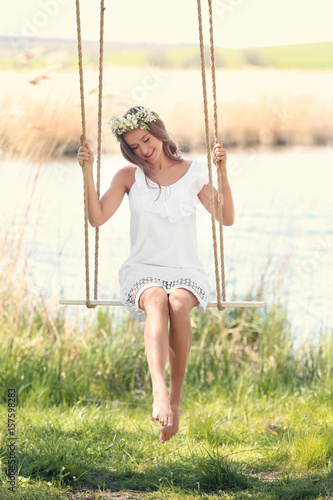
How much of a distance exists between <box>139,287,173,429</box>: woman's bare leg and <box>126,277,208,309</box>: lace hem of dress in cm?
6

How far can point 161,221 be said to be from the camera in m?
3.24

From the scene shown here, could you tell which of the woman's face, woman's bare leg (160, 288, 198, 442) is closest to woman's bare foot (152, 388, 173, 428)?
woman's bare leg (160, 288, 198, 442)

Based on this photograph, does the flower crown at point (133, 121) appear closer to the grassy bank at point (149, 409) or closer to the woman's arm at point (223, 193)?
the woman's arm at point (223, 193)

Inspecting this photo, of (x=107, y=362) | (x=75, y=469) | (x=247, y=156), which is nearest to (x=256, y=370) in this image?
(x=107, y=362)

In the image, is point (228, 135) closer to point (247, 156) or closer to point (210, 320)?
point (247, 156)

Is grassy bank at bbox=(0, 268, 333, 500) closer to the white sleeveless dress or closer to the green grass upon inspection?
the white sleeveless dress

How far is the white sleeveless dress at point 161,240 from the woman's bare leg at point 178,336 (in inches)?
4.8

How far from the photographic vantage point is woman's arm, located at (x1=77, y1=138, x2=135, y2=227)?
3156mm

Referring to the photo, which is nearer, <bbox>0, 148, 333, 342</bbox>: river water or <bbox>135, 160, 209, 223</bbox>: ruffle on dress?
<bbox>135, 160, 209, 223</bbox>: ruffle on dress

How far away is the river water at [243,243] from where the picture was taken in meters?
5.09

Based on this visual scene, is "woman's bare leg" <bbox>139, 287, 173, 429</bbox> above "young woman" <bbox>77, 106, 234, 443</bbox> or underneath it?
underneath

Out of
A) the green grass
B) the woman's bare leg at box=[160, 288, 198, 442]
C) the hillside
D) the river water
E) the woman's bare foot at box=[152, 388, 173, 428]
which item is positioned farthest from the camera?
the green grass

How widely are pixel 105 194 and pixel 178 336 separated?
0.78m

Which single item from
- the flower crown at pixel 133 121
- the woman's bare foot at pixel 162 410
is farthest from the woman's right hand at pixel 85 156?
the woman's bare foot at pixel 162 410
